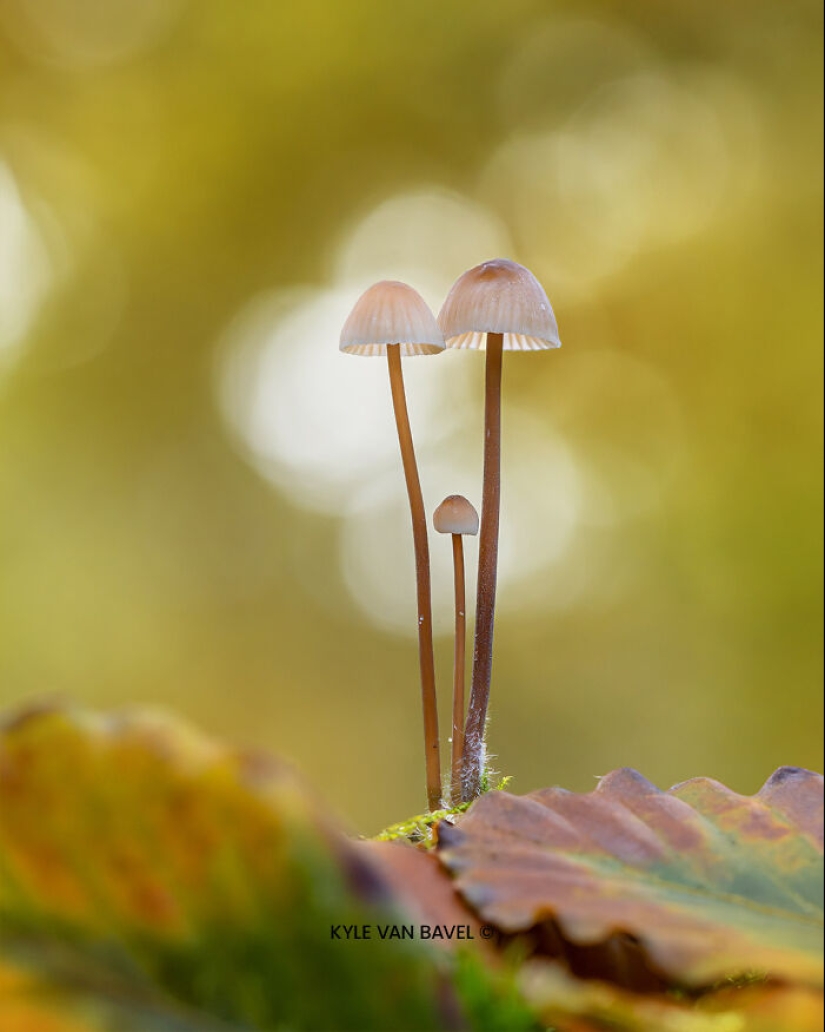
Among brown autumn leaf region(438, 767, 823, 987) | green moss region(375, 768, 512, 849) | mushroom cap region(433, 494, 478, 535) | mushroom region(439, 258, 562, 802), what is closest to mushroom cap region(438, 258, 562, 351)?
mushroom region(439, 258, 562, 802)

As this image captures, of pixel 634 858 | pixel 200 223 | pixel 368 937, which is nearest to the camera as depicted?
pixel 368 937

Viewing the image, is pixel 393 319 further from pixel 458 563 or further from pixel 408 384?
pixel 408 384

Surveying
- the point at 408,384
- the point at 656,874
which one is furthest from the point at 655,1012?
the point at 408,384

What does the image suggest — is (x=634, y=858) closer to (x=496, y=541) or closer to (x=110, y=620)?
(x=496, y=541)

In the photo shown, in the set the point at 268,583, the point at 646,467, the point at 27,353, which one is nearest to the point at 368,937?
the point at 646,467

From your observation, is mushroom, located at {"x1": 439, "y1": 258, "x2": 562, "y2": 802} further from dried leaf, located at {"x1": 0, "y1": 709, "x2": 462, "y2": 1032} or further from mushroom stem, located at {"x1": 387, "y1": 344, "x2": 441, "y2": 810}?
dried leaf, located at {"x1": 0, "y1": 709, "x2": 462, "y2": 1032}
